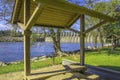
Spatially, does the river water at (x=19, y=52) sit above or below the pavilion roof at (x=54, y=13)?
below

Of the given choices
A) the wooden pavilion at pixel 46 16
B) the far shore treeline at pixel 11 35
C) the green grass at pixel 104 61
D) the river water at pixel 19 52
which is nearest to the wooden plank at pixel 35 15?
the wooden pavilion at pixel 46 16

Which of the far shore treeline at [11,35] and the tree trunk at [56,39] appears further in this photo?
the tree trunk at [56,39]

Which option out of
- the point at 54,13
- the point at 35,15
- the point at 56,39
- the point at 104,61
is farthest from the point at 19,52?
the point at 35,15

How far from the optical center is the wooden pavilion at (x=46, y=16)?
13.2 ft

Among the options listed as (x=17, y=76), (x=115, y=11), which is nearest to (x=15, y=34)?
(x=17, y=76)

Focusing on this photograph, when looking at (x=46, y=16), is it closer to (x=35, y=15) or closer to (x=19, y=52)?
(x=35, y=15)

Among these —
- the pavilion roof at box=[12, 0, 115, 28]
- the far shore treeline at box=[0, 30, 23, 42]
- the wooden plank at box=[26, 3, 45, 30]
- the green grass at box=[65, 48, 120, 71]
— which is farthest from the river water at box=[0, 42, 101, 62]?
the wooden plank at box=[26, 3, 45, 30]

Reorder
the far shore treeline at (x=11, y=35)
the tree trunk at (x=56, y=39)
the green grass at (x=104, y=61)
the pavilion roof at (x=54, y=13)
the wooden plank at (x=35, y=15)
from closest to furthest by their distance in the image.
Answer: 1. the wooden plank at (x=35, y=15)
2. the pavilion roof at (x=54, y=13)
3. the green grass at (x=104, y=61)
4. the far shore treeline at (x=11, y=35)
5. the tree trunk at (x=56, y=39)

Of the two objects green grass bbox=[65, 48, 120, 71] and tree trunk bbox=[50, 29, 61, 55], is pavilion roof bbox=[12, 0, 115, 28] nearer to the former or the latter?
green grass bbox=[65, 48, 120, 71]

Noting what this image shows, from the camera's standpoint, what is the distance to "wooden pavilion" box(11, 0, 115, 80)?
13.2ft

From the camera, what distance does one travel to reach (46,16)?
6094mm

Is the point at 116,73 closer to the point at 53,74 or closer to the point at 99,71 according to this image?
the point at 99,71

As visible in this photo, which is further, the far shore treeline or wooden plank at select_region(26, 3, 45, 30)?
the far shore treeline

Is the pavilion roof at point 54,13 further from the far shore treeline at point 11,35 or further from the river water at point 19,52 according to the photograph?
the river water at point 19,52
